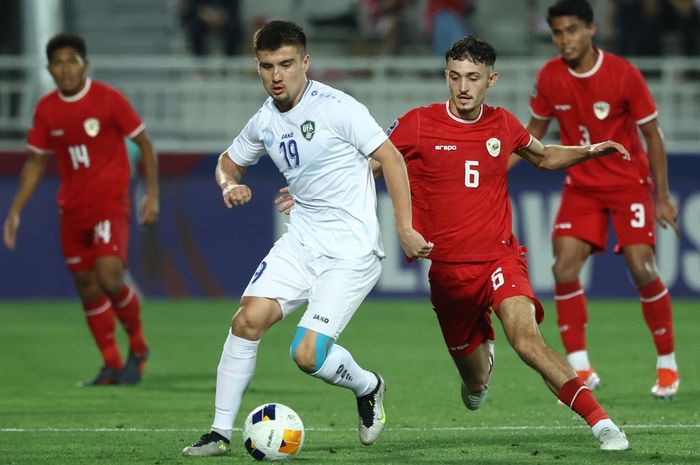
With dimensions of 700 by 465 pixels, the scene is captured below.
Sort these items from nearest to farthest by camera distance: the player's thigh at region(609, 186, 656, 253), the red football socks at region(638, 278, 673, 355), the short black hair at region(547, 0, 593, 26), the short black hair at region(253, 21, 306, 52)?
the short black hair at region(253, 21, 306, 52)
the short black hair at region(547, 0, 593, 26)
the player's thigh at region(609, 186, 656, 253)
the red football socks at region(638, 278, 673, 355)

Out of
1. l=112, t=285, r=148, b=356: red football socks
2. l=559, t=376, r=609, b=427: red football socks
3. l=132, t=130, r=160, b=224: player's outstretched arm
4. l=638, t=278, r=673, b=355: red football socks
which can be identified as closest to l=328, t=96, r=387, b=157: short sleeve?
l=559, t=376, r=609, b=427: red football socks

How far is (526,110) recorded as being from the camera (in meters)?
18.0

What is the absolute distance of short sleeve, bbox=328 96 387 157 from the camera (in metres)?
7.26

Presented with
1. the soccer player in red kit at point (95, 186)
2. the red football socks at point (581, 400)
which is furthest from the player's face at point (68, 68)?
the red football socks at point (581, 400)

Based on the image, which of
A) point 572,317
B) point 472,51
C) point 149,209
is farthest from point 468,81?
point 149,209

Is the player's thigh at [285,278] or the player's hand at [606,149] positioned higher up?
the player's hand at [606,149]

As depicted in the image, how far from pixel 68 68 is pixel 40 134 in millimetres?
592

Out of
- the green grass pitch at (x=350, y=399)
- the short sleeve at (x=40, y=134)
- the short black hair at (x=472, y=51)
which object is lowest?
the green grass pitch at (x=350, y=399)

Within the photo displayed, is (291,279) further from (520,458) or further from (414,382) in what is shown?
(414,382)

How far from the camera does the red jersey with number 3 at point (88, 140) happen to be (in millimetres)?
10836

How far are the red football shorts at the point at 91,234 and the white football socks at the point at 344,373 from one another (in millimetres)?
3592

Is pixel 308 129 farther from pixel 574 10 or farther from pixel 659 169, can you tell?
pixel 659 169

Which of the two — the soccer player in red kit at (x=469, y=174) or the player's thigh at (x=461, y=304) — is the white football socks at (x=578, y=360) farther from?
the soccer player in red kit at (x=469, y=174)

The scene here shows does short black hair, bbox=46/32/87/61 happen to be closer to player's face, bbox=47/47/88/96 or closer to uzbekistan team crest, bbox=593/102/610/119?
player's face, bbox=47/47/88/96
